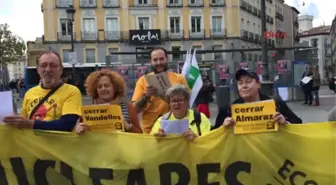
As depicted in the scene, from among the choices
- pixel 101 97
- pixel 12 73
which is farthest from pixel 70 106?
pixel 12 73

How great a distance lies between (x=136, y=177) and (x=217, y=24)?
59.8m

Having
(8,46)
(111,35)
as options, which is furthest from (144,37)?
(8,46)

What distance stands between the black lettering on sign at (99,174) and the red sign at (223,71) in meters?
23.9

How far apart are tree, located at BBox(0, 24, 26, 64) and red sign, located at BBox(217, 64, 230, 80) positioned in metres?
33.0

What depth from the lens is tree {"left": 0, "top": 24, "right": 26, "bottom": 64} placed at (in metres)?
54.9

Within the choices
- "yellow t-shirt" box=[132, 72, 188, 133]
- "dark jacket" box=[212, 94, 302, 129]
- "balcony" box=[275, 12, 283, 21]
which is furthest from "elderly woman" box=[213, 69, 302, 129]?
"balcony" box=[275, 12, 283, 21]

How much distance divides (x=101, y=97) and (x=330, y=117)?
2097 millimetres

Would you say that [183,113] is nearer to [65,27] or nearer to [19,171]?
[19,171]

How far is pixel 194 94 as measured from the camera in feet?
20.8

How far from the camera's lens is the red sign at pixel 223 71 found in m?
27.8

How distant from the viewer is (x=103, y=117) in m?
4.19

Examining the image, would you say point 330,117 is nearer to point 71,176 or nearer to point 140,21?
point 71,176

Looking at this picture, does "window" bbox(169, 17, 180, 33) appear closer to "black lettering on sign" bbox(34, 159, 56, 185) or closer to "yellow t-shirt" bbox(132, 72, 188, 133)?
"yellow t-shirt" bbox(132, 72, 188, 133)

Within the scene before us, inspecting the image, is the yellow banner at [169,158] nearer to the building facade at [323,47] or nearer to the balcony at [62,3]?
the balcony at [62,3]
